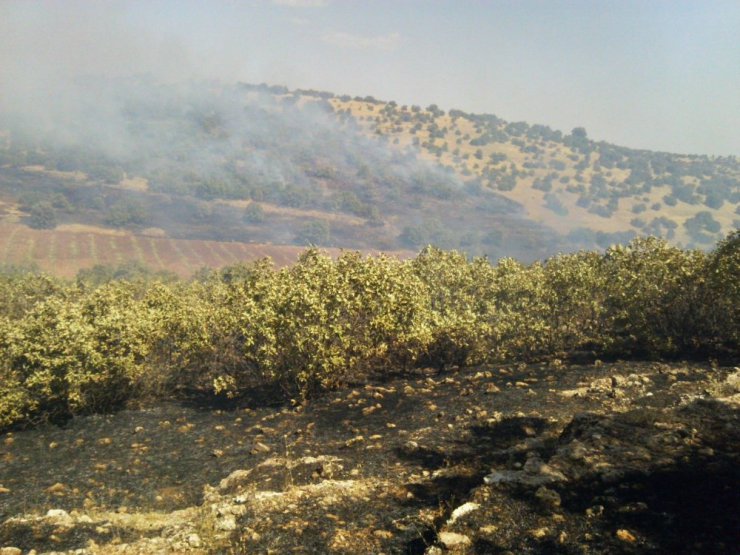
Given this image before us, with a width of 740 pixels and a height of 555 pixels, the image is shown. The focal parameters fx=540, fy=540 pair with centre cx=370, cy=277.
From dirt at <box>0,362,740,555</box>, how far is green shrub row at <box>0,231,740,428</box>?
4.96 ft

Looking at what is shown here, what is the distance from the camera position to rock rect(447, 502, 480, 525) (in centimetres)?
902

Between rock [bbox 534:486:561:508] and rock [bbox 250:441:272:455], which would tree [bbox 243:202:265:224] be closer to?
rock [bbox 250:441:272:455]

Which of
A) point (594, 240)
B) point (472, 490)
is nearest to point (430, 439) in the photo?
point (472, 490)

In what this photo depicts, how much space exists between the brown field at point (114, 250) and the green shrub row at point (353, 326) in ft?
317

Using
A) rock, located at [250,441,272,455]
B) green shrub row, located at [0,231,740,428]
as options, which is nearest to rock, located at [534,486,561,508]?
rock, located at [250,441,272,455]

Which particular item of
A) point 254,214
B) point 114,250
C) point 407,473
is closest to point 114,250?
point 114,250

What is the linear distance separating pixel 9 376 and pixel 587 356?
21.6 metres

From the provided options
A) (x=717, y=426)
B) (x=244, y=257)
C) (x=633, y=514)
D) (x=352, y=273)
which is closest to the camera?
(x=633, y=514)

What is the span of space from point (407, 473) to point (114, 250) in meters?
135

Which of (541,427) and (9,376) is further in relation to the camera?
(9,376)

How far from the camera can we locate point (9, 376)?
1755 centimetres

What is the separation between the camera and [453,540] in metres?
8.41

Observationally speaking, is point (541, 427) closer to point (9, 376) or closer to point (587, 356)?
point (587, 356)

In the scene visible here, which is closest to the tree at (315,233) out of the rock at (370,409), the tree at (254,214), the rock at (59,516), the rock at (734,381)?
the tree at (254,214)
